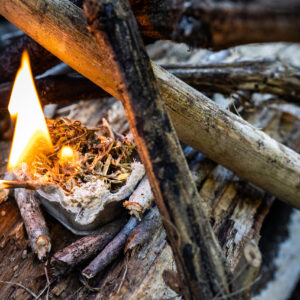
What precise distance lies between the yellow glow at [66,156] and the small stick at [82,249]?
559mm

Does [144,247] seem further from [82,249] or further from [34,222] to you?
[34,222]

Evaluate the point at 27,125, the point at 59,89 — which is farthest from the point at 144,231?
the point at 59,89

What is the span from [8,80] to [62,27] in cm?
127

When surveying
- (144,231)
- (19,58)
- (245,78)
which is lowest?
(144,231)

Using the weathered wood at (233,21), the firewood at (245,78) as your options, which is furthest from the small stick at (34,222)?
the firewood at (245,78)

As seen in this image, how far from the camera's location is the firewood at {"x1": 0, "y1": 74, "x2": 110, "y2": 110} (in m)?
2.69

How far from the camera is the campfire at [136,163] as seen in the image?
137cm

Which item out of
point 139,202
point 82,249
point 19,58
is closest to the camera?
point 82,249

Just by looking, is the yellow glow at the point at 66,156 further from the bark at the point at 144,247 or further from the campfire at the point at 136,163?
the bark at the point at 144,247

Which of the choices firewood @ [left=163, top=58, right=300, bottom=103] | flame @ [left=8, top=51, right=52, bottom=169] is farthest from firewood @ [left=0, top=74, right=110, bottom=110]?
firewood @ [left=163, top=58, right=300, bottom=103]

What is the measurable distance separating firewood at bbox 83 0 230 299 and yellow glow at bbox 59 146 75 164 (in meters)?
0.88

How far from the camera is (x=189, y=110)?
208 cm

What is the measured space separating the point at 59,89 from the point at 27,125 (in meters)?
0.76

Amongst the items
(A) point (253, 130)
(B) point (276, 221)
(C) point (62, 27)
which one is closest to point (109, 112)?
(C) point (62, 27)
